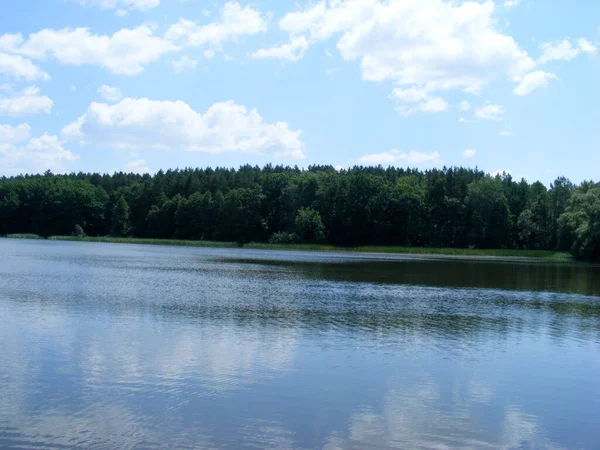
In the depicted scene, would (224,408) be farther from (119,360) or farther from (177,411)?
(119,360)

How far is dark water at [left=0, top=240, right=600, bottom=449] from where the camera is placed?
417 inches

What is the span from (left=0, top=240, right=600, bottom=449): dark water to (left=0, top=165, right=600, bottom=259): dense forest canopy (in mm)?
72661

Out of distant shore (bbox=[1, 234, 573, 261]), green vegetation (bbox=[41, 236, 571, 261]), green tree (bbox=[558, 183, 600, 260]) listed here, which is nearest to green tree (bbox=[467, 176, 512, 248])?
distant shore (bbox=[1, 234, 573, 261])

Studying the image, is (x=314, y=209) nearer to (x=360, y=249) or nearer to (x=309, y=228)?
(x=309, y=228)

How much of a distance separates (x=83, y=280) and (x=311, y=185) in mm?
A: 89134

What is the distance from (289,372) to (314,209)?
338 feet

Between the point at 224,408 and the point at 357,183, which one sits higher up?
the point at 357,183

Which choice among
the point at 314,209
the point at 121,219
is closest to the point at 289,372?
the point at 314,209

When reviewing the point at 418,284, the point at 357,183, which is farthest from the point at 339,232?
the point at 418,284

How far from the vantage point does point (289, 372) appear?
14.7 m

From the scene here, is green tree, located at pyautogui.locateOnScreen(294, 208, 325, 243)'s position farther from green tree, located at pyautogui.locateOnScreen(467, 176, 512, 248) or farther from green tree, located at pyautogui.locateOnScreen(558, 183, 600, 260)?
green tree, located at pyautogui.locateOnScreen(558, 183, 600, 260)

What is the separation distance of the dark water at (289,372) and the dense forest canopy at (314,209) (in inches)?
2861

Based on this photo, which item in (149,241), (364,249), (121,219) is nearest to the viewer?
(364,249)

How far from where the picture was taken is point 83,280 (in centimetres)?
3512
